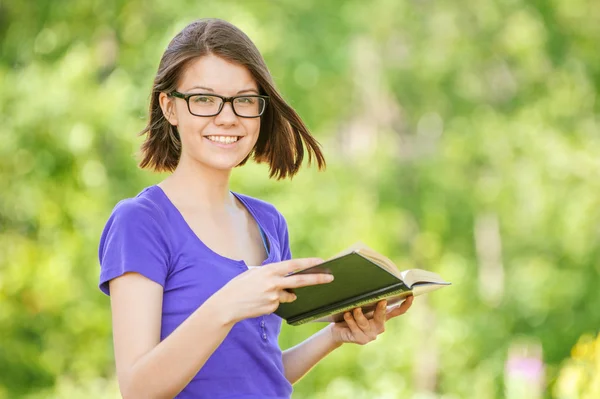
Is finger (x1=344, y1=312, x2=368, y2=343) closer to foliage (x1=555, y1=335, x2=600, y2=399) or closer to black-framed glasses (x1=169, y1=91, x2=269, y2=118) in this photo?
black-framed glasses (x1=169, y1=91, x2=269, y2=118)

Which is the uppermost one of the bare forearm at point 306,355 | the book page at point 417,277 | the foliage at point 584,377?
the book page at point 417,277

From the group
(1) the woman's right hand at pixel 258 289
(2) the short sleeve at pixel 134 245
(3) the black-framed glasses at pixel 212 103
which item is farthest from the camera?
(3) the black-framed glasses at pixel 212 103

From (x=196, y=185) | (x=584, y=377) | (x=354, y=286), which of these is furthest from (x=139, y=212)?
(x=584, y=377)

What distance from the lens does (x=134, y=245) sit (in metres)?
1.73

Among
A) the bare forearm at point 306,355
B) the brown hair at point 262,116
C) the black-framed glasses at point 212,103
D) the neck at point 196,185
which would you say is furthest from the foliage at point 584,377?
the black-framed glasses at point 212,103

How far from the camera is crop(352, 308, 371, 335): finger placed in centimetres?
199

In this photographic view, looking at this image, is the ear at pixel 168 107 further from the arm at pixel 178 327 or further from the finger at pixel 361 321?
the finger at pixel 361 321

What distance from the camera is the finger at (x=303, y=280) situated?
1585 millimetres

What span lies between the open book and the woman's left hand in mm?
45

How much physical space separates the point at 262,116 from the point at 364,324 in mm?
525

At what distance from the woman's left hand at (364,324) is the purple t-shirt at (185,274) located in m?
0.21

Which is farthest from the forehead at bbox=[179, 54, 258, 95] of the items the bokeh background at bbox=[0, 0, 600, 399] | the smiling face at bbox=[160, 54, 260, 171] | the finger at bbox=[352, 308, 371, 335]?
the bokeh background at bbox=[0, 0, 600, 399]

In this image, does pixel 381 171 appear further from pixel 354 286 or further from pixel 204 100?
pixel 354 286

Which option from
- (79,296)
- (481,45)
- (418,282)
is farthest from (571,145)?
(418,282)
